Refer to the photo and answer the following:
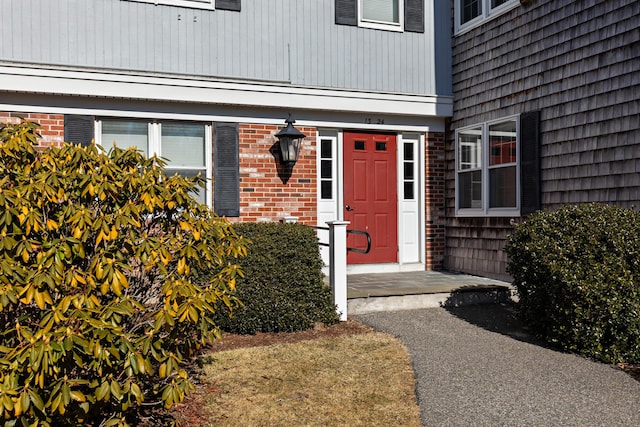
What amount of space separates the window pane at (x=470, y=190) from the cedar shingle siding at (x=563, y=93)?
1.10 feet

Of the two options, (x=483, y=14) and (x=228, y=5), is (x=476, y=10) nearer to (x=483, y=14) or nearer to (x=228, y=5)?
(x=483, y=14)

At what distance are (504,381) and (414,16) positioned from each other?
21.1 ft

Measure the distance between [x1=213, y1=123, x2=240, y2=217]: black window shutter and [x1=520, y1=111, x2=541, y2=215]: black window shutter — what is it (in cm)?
398

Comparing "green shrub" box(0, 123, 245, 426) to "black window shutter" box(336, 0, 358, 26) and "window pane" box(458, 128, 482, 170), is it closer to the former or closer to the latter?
"black window shutter" box(336, 0, 358, 26)

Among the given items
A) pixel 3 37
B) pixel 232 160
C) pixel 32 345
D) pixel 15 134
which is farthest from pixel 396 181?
pixel 32 345

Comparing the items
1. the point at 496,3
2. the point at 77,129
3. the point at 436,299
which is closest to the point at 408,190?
the point at 436,299

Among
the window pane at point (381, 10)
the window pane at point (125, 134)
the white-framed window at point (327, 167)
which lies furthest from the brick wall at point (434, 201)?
the window pane at point (125, 134)

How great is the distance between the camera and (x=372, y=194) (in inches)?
354

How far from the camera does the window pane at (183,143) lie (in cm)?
772

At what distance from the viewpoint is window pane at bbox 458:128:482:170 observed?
8.79 m

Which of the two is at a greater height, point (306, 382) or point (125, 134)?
point (125, 134)

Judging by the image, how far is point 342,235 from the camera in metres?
6.38

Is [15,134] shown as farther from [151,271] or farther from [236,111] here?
[236,111]

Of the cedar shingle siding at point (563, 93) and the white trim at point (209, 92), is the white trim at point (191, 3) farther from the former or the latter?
the cedar shingle siding at point (563, 93)
